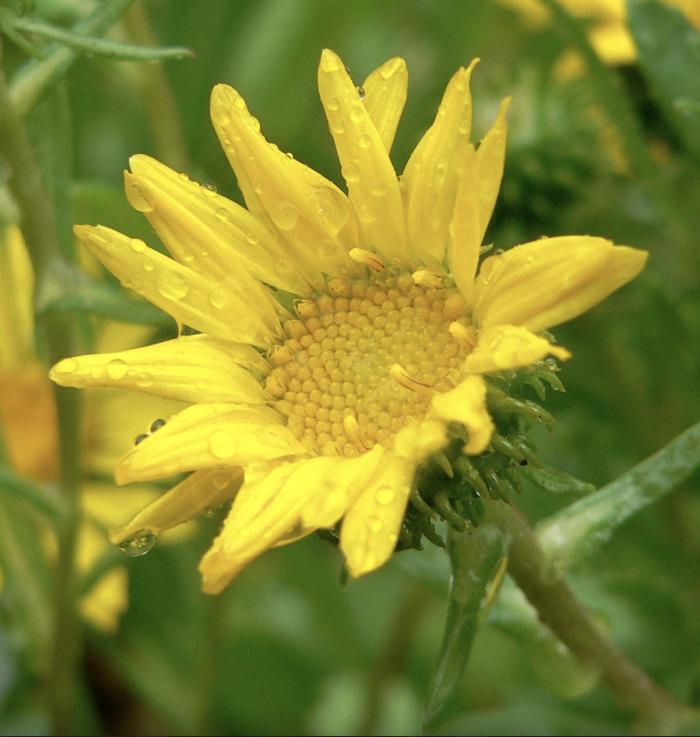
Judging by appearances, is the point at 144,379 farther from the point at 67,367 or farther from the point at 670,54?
the point at 670,54

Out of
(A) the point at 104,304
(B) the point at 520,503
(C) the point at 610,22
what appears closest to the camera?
(A) the point at 104,304

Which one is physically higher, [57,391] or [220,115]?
[220,115]

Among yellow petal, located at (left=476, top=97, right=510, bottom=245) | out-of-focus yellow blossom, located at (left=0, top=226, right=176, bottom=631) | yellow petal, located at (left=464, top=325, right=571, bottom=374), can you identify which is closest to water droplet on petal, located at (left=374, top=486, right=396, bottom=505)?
yellow petal, located at (left=464, top=325, right=571, bottom=374)

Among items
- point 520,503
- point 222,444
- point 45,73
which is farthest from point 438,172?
point 520,503

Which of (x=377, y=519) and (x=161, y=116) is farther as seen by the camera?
(x=161, y=116)

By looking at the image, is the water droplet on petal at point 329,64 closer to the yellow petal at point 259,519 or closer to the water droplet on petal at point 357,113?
the water droplet on petal at point 357,113

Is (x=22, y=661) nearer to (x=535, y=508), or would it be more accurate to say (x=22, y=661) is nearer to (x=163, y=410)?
(x=163, y=410)

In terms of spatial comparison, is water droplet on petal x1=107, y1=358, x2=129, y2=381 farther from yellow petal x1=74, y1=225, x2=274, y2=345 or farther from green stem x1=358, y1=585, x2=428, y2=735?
green stem x1=358, y1=585, x2=428, y2=735
